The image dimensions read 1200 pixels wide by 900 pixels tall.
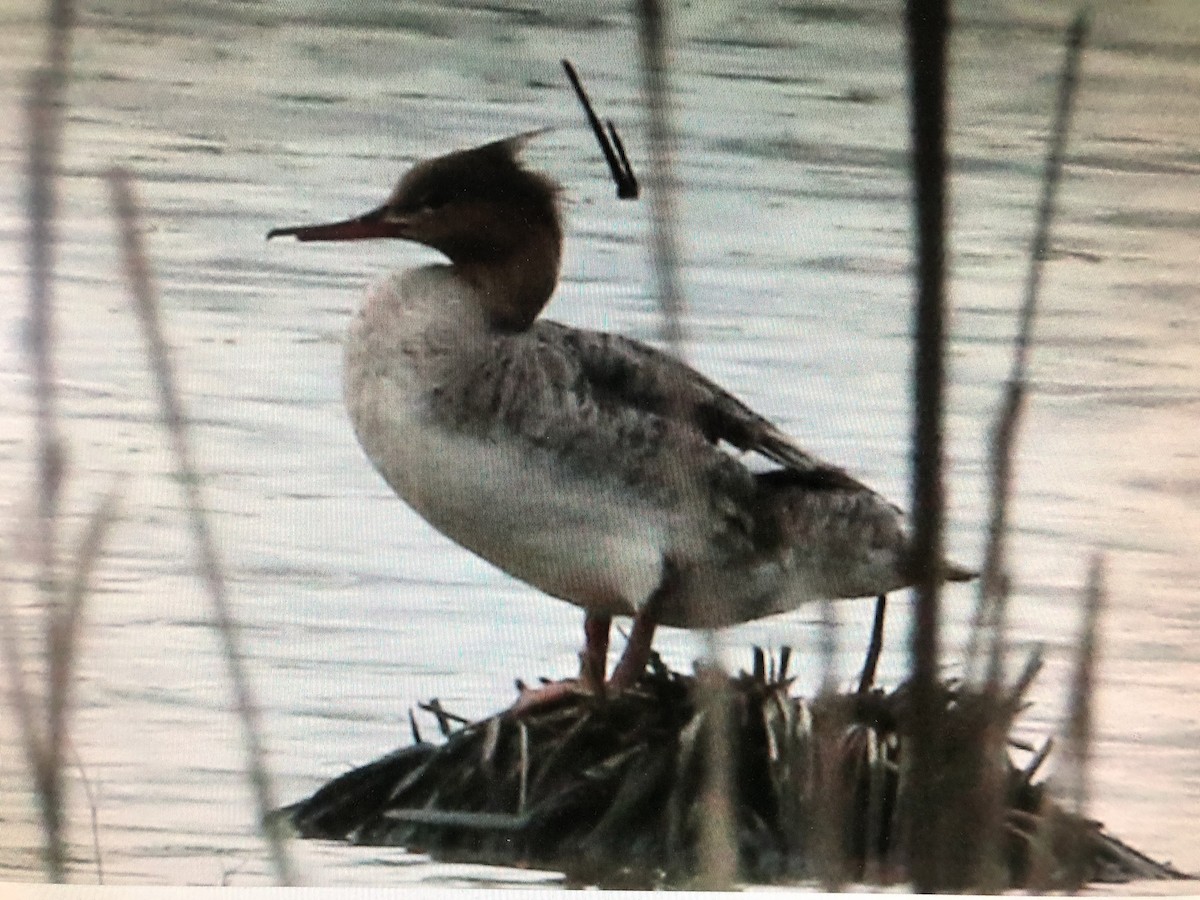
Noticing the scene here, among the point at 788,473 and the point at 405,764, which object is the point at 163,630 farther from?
the point at 788,473

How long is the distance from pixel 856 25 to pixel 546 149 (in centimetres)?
29

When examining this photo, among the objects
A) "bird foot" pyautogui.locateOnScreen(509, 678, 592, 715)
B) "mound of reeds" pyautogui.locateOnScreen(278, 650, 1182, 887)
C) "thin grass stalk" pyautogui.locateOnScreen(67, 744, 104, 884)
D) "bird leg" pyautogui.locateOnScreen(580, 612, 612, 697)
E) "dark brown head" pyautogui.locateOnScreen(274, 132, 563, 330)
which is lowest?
"thin grass stalk" pyautogui.locateOnScreen(67, 744, 104, 884)

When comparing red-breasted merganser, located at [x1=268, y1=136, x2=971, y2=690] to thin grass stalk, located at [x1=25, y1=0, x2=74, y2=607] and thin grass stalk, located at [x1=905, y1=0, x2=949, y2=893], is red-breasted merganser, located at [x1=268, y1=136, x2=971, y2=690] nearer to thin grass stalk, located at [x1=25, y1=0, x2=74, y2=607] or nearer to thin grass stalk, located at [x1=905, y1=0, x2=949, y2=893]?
thin grass stalk, located at [x1=905, y1=0, x2=949, y2=893]

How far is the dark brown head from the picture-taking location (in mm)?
1190

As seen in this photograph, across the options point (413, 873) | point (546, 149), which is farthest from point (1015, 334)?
point (413, 873)

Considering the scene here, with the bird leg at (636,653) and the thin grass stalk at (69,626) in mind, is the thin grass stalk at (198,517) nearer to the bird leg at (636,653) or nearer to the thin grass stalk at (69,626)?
the thin grass stalk at (69,626)

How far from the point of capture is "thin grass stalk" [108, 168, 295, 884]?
3.85 feet

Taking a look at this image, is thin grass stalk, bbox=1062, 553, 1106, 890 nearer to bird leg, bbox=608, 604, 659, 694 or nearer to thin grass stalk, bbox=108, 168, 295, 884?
bird leg, bbox=608, 604, 659, 694

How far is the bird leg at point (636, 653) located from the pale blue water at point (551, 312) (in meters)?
0.02

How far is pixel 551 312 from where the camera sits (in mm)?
1194

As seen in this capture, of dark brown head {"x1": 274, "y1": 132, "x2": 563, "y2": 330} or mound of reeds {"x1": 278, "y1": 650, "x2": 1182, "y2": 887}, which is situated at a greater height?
dark brown head {"x1": 274, "y1": 132, "x2": 563, "y2": 330}

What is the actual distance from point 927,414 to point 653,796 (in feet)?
1.29

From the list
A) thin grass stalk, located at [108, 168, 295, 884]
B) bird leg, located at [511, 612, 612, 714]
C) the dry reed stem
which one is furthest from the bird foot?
the dry reed stem

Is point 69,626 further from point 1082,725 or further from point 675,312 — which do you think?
point 1082,725
